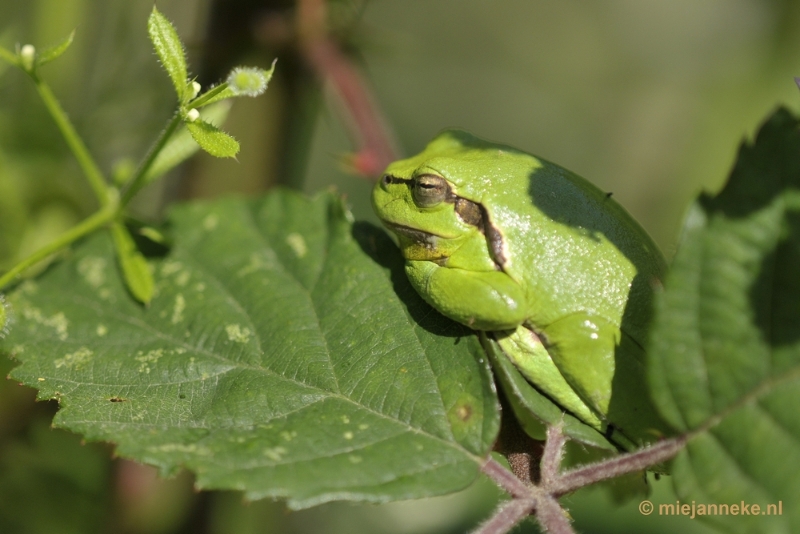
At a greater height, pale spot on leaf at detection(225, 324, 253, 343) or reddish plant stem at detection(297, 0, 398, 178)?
reddish plant stem at detection(297, 0, 398, 178)

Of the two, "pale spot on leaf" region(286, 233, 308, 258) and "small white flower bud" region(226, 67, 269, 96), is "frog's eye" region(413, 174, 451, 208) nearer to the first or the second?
"pale spot on leaf" region(286, 233, 308, 258)

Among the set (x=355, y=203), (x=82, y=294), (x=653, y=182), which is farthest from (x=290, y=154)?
(x=653, y=182)

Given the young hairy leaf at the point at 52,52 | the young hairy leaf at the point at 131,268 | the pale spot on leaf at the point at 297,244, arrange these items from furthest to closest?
the pale spot on leaf at the point at 297,244 → the young hairy leaf at the point at 131,268 → the young hairy leaf at the point at 52,52

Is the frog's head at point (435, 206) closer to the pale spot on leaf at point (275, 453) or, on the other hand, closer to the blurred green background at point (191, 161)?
the blurred green background at point (191, 161)

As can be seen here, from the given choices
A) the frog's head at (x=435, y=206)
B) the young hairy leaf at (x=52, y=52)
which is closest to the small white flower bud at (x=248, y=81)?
the young hairy leaf at (x=52, y=52)

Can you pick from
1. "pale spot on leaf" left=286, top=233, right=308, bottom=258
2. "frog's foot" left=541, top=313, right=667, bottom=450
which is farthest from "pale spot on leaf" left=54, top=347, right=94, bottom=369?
"frog's foot" left=541, top=313, right=667, bottom=450
